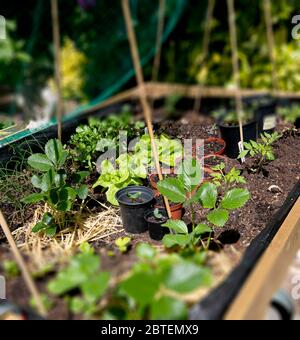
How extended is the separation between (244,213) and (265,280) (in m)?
0.68

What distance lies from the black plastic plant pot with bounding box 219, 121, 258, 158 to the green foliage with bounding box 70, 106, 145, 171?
470 mm

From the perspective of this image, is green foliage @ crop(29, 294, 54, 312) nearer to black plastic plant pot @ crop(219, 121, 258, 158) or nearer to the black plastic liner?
the black plastic liner

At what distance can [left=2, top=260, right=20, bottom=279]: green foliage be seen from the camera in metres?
1.19

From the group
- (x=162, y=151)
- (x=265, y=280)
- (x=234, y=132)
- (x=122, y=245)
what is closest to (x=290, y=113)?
(x=234, y=132)

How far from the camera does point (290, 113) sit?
9.00ft

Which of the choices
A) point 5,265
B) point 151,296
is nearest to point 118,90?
point 5,265

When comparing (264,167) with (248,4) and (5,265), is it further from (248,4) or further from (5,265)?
(248,4)

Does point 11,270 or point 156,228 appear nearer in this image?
point 11,270

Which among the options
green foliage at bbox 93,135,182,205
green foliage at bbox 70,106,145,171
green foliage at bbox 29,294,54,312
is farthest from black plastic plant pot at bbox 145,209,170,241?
green foliage at bbox 29,294,54,312

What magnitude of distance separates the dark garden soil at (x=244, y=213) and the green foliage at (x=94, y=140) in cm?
21

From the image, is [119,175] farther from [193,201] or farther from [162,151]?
[193,201]

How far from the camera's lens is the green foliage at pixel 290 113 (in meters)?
2.67

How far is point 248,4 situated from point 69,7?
5.93ft

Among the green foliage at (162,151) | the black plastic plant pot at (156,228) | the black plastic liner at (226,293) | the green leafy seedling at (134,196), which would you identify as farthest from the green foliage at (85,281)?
the green foliage at (162,151)
